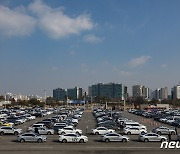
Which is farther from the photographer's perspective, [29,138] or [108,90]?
[108,90]

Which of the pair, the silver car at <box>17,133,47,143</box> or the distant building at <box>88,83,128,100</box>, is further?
the distant building at <box>88,83,128,100</box>

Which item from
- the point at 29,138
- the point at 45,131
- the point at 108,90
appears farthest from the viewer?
the point at 108,90

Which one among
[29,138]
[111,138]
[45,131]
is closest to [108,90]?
[45,131]

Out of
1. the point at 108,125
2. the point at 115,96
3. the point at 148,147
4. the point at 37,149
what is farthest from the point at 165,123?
the point at 115,96

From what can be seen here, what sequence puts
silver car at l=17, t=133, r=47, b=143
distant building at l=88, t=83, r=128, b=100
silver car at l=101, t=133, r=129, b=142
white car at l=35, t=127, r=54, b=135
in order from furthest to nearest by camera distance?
distant building at l=88, t=83, r=128, b=100
white car at l=35, t=127, r=54, b=135
silver car at l=101, t=133, r=129, b=142
silver car at l=17, t=133, r=47, b=143

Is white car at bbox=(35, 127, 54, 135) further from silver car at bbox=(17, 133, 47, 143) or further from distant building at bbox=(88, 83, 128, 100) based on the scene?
distant building at bbox=(88, 83, 128, 100)

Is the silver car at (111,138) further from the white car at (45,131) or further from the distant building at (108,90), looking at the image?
the distant building at (108,90)

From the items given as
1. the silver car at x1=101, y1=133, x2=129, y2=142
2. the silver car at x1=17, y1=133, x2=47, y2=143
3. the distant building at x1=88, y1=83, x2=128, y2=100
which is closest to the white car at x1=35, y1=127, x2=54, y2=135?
the silver car at x1=17, y1=133, x2=47, y2=143

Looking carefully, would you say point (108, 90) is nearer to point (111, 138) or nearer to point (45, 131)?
point (45, 131)

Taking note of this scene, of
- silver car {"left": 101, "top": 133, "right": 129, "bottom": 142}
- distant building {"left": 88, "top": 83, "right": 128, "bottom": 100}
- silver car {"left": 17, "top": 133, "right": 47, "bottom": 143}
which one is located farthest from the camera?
distant building {"left": 88, "top": 83, "right": 128, "bottom": 100}

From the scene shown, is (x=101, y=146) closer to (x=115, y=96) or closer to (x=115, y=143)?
(x=115, y=143)

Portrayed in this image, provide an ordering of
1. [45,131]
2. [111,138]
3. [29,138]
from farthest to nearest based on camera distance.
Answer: [45,131] < [111,138] < [29,138]

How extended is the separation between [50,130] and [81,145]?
8945 millimetres

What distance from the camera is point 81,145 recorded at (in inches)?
1008
